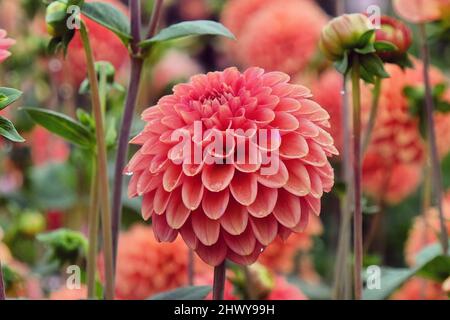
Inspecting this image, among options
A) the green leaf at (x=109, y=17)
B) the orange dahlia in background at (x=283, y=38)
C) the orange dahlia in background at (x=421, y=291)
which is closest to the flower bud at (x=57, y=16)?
the green leaf at (x=109, y=17)

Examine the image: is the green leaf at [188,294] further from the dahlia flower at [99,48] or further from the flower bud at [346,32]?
the dahlia flower at [99,48]

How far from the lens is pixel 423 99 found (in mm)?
874

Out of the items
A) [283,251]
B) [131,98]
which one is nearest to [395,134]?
[283,251]

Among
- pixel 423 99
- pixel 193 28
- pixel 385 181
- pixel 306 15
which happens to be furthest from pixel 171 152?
pixel 306 15

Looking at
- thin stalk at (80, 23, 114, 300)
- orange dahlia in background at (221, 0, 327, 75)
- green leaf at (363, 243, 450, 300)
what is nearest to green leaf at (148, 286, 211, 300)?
thin stalk at (80, 23, 114, 300)

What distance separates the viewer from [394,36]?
0.63m

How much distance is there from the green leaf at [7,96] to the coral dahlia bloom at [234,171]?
0.08 meters

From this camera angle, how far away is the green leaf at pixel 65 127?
1.97 ft

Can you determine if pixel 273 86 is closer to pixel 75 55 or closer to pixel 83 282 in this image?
pixel 83 282

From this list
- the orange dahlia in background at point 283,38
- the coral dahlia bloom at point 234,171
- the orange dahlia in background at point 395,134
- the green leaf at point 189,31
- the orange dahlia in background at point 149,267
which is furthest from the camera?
the orange dahlia in background at point 283,38

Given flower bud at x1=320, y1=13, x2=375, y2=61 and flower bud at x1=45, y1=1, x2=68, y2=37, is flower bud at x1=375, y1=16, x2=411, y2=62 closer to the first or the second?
flower bud at x1=320, y1=13, x2=375, y2=61

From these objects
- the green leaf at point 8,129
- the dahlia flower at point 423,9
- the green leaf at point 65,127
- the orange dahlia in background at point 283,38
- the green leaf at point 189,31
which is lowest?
the green leaf at point 8,129

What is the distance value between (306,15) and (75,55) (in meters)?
0.35
